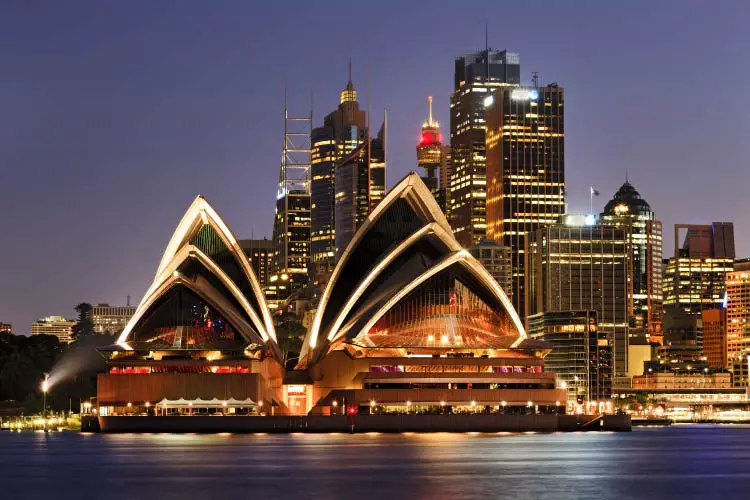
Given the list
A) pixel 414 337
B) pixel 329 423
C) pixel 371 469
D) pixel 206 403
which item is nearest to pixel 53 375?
pixel 206 403

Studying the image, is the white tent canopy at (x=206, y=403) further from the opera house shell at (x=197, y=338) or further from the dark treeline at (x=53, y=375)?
the dark treeline at (x=53, y=375)

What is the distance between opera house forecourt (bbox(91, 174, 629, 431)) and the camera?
15238cm

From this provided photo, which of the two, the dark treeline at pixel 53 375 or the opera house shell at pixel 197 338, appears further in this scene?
the dark treeline at pixel 53 375

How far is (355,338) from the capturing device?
503ft

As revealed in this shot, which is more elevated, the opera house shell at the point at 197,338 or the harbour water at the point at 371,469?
the opera house shell at the point at 197,338

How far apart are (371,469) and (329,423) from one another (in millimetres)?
64242

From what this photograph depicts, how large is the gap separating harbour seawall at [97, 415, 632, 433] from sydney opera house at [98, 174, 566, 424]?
104 cm

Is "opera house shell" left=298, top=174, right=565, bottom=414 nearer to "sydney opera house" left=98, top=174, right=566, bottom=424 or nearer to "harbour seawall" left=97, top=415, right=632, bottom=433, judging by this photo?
"sydney opera house" left=98, top=174, right=566, bottom=424

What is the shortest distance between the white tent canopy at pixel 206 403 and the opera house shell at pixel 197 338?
10 centimetres

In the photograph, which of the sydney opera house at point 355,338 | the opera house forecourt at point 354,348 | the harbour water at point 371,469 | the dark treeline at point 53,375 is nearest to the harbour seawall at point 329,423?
the opera house forecourt at point 354,348

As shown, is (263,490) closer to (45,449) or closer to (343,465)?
(343,465)

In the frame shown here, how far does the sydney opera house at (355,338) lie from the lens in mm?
152500

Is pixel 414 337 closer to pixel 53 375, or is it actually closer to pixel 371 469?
pixel 53 375

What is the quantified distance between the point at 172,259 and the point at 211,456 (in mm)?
53598
